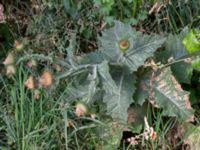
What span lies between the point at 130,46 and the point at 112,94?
241 mm

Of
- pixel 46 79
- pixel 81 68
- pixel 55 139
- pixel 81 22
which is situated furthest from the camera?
pixel 81 22

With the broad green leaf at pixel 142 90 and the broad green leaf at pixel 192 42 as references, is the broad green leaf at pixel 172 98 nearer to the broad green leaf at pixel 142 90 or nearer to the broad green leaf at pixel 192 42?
the broad green leaf at pixel 142 90

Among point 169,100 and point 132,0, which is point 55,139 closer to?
point 169,100

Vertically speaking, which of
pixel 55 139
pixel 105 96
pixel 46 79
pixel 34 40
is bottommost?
pixel 55 139

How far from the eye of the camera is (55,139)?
223 centimetres

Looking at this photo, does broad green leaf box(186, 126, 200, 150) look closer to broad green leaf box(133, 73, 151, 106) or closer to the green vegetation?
the green vegetation

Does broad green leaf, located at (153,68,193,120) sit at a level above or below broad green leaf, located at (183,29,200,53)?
below

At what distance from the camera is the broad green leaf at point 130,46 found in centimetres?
212

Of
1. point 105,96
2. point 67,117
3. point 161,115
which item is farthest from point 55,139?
point 161,115

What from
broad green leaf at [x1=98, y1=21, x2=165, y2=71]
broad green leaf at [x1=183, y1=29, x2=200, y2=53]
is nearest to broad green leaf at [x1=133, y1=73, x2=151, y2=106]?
broad green leaf at [x1=98, y1=21, x2=165, y2=71]

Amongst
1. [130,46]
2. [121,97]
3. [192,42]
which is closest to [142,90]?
[121,97]

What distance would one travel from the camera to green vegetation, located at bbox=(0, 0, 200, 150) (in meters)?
2.11

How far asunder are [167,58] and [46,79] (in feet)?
2.23

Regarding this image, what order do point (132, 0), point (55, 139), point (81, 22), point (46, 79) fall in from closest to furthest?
1. point (46, 79)
2. point (55, 139)
3. point (132, 0)
4. point (81, 22)
